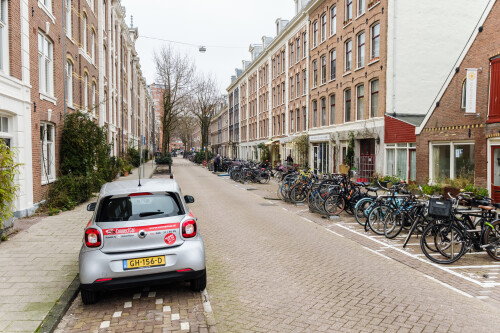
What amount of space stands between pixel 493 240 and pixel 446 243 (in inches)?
35.2

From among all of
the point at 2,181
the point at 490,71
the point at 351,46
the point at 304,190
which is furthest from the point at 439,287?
the point at 351,46

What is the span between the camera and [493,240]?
6898mm

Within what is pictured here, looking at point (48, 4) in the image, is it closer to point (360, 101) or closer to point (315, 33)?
point (360, 101)

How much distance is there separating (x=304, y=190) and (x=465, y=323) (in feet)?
33.6

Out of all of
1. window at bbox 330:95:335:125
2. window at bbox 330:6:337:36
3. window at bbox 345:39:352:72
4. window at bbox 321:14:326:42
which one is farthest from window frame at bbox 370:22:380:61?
window at bbox 321:14:326:42

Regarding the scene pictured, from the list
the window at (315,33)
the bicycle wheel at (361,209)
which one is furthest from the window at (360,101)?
the bicycle wheel at (361,209)

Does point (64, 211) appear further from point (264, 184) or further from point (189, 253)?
point (264, 184)

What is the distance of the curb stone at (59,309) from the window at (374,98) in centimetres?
1827

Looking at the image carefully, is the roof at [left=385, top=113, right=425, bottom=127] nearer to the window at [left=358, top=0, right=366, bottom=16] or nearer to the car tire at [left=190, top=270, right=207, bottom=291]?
the window at [left=358, top=0, right=366, bottom=16]

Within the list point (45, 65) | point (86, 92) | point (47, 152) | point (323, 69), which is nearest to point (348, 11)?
point (323, 69)

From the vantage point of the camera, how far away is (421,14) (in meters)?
19.2

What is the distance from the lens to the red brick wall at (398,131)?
17297 millimetres

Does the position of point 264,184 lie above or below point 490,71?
below

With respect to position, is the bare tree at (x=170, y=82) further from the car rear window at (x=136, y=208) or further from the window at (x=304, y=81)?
the car rear window at (x=136, y=208)
